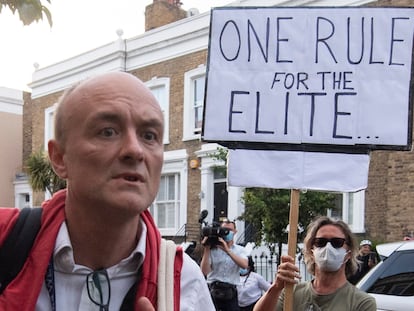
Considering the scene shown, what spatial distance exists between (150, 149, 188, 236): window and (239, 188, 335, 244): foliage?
5.66 m

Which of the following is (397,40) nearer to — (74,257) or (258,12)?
(258,12)

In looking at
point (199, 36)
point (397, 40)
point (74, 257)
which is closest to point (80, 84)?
point (74, 257)

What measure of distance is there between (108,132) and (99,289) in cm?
38

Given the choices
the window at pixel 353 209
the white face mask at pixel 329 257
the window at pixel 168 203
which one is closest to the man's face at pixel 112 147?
the white face mask at pixel 329 257

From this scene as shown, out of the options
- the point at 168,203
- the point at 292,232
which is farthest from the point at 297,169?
the point at 168,203

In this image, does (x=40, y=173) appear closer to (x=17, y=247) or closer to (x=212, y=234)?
(x=212, y=234)

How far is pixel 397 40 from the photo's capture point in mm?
3303

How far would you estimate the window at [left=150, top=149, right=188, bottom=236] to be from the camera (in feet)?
59.2

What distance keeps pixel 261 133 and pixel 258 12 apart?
66 cm

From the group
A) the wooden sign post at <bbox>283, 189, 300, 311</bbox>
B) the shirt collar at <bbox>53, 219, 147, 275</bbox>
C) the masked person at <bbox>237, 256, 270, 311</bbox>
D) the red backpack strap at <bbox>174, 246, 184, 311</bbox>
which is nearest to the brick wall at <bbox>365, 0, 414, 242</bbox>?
the masked person at <bbox>237, 256, 270, 311</bbox>

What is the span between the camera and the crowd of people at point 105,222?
1482mm

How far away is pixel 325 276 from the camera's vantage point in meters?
3.84

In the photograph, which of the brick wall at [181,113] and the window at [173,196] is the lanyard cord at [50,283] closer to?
the brick wall at [181,113]

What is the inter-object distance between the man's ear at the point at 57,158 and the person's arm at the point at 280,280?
1872mm
